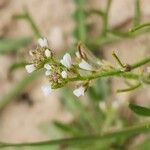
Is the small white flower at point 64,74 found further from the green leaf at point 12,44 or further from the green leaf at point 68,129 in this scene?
the green leaf at point 12,44

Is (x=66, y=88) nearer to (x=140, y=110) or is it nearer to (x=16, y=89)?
(x=16, y=89)

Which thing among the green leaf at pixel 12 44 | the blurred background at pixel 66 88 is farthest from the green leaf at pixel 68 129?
the green leaf at pixel 12 44

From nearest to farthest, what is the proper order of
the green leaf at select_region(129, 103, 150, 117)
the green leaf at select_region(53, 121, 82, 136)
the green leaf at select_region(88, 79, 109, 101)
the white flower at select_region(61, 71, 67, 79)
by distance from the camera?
the white flower at select_region(61, 71, 67, 79)
the green leaf at select_region(129, 103, 150, 117)
the green leaf at select_region(53, 121, 82, 136)
the green leaf at select_region(88, 79, 109, 101)

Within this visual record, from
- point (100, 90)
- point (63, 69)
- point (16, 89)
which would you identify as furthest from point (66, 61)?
point (16, 89)

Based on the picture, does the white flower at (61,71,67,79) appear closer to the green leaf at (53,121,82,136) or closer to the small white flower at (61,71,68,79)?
the small white flower at (61,71,68,79)

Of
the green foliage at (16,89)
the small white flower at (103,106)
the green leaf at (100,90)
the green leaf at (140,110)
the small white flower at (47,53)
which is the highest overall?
the green foliage at (16,89)

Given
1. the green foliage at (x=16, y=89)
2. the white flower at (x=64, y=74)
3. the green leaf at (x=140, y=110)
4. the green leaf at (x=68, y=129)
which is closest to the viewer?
the white flower at (x=64, y=74)

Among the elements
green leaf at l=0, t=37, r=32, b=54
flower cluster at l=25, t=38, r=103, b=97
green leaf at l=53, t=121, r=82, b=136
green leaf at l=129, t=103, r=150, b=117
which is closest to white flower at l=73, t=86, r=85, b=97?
flower cluster at l=25, t=38, r=103, b=97
